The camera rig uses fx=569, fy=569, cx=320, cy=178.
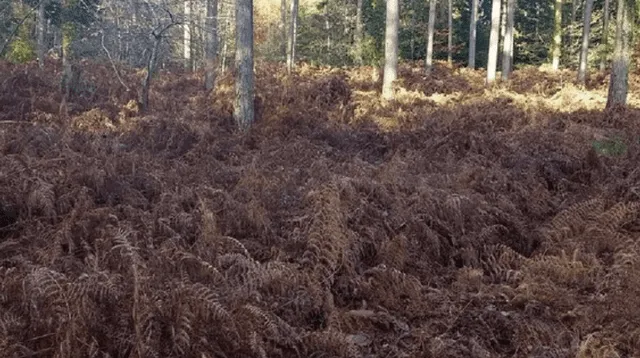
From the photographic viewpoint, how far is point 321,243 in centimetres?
522

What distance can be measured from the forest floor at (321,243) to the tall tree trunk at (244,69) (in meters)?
1.28

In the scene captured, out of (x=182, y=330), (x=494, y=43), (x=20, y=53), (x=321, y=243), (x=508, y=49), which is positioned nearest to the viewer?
(x=182, y=330)

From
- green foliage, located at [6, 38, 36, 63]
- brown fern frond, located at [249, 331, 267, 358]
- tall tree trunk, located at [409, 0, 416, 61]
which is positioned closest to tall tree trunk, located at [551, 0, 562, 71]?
tall tree trunk, located at [409, 0, 416, 61]

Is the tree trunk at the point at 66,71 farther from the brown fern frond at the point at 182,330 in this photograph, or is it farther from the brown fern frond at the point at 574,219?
the brown fern frond at the point at 574,219

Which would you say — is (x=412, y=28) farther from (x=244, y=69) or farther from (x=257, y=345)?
(x=257, y=345)

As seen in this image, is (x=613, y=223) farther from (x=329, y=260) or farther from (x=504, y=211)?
(x=329, y=260)

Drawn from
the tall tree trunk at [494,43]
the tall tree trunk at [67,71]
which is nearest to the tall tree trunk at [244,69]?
the tall tree trunk at [67,71]

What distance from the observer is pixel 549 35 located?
113 ft

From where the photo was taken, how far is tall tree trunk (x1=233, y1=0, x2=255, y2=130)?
39.2 ft

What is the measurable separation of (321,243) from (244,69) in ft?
25.2

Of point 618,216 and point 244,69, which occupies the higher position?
point 244,69

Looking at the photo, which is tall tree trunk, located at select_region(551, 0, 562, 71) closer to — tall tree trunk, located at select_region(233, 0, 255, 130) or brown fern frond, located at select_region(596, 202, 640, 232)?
tall tree trunk, located at select_region(233, 0, 255, 130)

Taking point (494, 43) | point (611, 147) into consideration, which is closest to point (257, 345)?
point (611, 147)

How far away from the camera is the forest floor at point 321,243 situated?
3.83 meters
